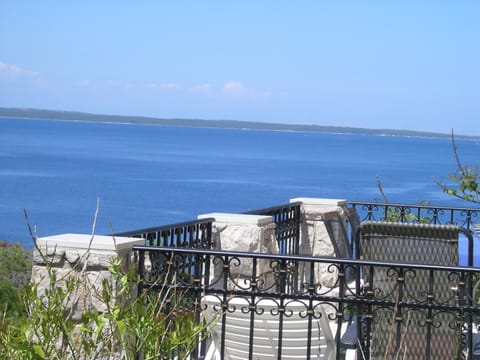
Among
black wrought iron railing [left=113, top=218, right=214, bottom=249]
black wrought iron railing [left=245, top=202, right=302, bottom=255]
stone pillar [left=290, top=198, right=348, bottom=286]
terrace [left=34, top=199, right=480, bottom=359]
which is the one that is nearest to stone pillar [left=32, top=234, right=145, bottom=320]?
terrace [left=34, top=199, right=480, bottom=359]

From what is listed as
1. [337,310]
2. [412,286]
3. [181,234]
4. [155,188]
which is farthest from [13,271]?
[155,188]

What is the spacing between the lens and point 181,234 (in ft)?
25.6

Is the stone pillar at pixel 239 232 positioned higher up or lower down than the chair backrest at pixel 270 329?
higher up

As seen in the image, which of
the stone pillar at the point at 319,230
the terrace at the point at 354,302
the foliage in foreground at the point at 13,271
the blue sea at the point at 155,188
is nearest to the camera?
the terrace at the point at 354,302

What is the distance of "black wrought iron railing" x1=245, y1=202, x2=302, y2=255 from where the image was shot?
392 inches

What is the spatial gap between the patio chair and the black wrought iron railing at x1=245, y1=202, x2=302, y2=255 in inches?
141

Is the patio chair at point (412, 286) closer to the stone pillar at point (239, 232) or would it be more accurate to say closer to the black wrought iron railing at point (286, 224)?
the stone pillar at point (239, 232)

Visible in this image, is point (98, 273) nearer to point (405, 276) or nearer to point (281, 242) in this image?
point (405, 276)

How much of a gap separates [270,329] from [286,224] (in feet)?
15.1

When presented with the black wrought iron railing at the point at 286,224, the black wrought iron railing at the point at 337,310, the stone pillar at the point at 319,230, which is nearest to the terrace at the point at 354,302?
the black wrought iron railing at the point at 337,310

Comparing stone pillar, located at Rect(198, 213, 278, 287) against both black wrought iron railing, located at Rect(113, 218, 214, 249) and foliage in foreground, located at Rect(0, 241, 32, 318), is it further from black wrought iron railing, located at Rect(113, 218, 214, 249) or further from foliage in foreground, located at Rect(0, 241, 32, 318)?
foliage in foreground, located at Rect(0, 241, 32, 318)

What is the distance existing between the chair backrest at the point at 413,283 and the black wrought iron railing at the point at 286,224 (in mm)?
3565

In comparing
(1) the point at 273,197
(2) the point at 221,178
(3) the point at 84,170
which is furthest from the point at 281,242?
(3) the point at 84,170

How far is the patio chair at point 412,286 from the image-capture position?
5613 mm
